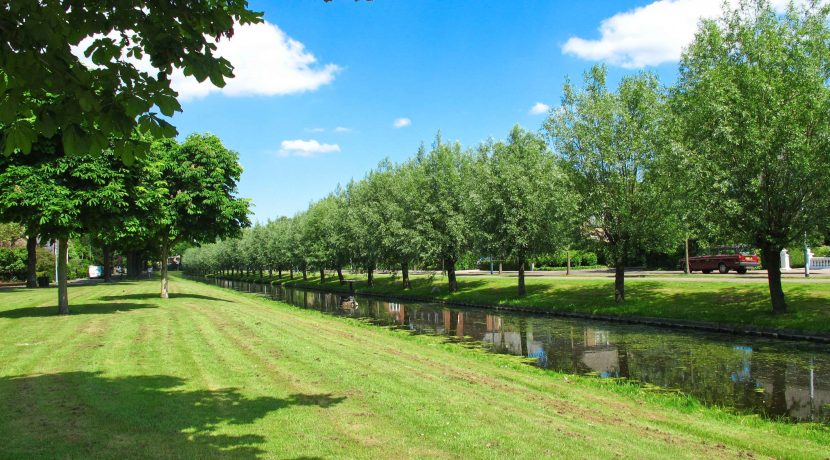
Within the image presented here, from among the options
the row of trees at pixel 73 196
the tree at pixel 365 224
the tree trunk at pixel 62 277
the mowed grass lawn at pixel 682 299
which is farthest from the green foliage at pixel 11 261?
the mowed grass lawn at pixel 682 299

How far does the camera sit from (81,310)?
23000mm

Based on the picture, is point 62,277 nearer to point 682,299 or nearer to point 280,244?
point 682,299

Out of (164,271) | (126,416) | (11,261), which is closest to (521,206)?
(164,271)

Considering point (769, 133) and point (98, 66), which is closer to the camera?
point (98, 66)

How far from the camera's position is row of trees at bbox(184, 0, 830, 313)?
68.8 feet

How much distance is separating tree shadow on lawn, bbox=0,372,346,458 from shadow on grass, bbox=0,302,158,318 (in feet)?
43.6

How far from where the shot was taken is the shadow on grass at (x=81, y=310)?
2131cm

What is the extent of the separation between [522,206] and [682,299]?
1162 centimetres

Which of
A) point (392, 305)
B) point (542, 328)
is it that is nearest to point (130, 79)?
point (542, 328)

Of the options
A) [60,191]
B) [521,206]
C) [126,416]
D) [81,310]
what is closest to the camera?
[126,416]

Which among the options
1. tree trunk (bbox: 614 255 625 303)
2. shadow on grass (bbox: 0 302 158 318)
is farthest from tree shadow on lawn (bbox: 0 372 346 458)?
tree trunk (bbox: 614 255 625 303)

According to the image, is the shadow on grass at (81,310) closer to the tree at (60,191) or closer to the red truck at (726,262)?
the tree at (60,191)

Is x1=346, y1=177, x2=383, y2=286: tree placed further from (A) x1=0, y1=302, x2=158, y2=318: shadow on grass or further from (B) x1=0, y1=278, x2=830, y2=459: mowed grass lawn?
(B) x1=0, y1=278, x2=830, y2=459: mowed grass lawn

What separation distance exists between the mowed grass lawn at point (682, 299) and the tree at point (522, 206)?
3.30m
